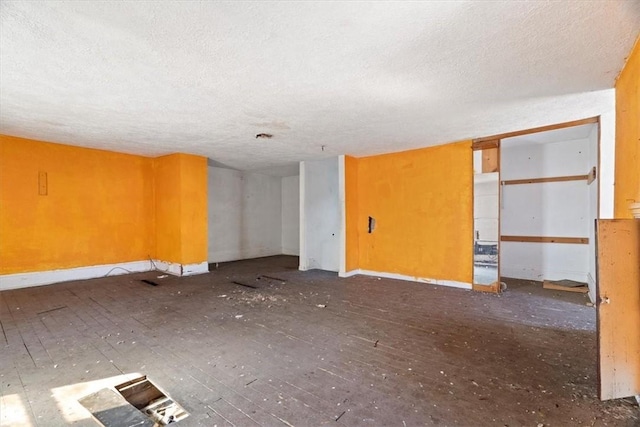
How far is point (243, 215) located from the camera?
27.6ft

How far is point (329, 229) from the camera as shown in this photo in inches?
259

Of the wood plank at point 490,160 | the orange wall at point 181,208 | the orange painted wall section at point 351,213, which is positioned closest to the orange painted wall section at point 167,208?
the orange wall at point 181,208

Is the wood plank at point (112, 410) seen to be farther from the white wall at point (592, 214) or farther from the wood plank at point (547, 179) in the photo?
the wood plank at point (547, 179)

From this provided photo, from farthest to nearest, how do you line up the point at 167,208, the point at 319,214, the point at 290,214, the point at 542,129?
1. the point at 290,214
2. the point at 319,214
3. the point at 167,208
4. the point at 542,129

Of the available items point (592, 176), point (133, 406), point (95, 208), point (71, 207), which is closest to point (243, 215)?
point (95, 208)

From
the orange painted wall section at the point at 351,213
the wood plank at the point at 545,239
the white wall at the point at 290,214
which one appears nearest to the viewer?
the wood plank at the point at 545,239

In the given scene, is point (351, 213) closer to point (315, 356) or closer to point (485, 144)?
point (485, 144)

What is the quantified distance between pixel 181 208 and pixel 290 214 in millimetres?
3938

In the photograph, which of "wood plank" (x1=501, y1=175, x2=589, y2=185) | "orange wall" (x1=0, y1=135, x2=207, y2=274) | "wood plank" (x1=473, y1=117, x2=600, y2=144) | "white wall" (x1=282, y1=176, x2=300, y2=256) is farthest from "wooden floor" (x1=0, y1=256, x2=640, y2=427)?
"white wall" (x1=282, y1=176, x2=300, y2=256)

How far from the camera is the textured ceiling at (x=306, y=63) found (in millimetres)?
1745

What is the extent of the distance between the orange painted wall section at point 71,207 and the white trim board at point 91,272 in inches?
3.7

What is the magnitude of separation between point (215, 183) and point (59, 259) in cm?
354

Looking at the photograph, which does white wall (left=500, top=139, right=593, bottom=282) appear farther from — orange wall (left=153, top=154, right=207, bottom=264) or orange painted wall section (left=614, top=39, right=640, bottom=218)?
orange wall (left=153, top=154, right=207, bottom=264)

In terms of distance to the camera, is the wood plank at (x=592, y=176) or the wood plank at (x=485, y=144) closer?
the wood plank at (x=592, y=176)
